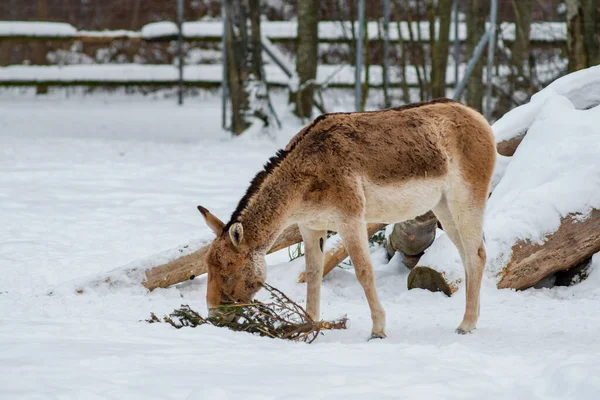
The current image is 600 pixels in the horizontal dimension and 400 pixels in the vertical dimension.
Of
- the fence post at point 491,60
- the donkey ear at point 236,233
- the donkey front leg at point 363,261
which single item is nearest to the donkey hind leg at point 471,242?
the donkey front leg at point 363,261

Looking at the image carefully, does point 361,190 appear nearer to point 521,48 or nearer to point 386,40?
point 386,40

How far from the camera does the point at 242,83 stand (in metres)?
16.3

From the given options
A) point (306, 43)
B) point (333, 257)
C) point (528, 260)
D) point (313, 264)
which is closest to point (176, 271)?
point (333, 257)

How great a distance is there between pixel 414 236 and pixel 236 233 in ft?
8.27

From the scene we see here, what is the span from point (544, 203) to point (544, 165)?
0.54m

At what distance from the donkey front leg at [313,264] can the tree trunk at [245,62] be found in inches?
422

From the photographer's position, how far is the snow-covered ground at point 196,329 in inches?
159

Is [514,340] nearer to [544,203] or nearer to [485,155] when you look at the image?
[485,155]

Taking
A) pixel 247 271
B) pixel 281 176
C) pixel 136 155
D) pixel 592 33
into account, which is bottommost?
pixel 136 155

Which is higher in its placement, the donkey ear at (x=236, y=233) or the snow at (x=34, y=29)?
the snow at (x=34, y=29)

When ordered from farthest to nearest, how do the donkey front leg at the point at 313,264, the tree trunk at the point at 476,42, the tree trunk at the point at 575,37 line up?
the tree trunk at the point at 476,42 → the tree trunk at the point at 575,37 → the donkey front leg at the point at 313,264

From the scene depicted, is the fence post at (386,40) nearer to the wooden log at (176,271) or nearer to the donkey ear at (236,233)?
the wooden log at (176,271)

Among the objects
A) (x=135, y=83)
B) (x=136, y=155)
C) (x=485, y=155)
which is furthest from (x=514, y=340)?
(x=135, y=83)

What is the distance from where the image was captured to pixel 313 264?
5898 mm
